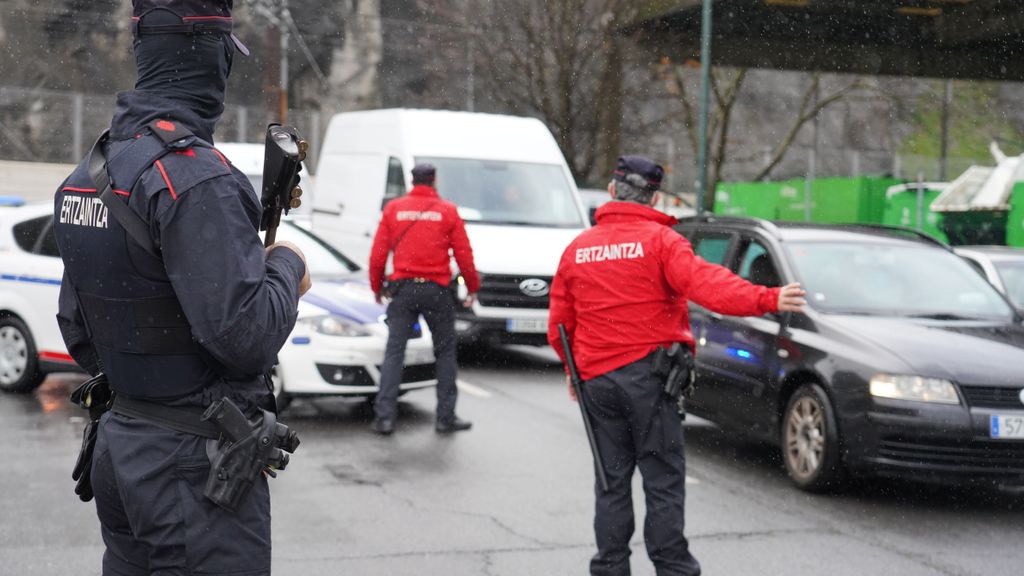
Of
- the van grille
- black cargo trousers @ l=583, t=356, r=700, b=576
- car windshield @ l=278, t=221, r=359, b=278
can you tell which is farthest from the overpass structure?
black cargo trousers @ l=583, t=356, r=700, b=576

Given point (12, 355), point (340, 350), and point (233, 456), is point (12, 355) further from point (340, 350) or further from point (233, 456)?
point (233, 456)

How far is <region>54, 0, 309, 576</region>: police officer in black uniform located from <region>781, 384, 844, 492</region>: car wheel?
184 inches

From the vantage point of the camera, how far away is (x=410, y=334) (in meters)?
8.77

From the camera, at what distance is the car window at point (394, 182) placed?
43.5 feet

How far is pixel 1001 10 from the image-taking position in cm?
2028

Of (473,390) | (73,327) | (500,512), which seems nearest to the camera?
(73,327)

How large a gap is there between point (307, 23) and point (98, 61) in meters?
5.88

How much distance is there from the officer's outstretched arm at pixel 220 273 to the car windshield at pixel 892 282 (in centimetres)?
537

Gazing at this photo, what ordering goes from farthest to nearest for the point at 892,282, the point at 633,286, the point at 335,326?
the point at 335,326 → the point at 892,282 → the point at 633,286

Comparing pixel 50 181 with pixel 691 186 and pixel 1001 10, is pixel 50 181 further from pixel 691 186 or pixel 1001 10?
pixel 1001 10

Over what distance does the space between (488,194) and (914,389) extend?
23.8 ft

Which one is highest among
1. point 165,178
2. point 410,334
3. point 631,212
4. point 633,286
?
point 165,178

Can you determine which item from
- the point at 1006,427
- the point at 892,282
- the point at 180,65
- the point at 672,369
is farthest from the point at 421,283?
the point at 180,65

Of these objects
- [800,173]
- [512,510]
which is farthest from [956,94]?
[512,510]
